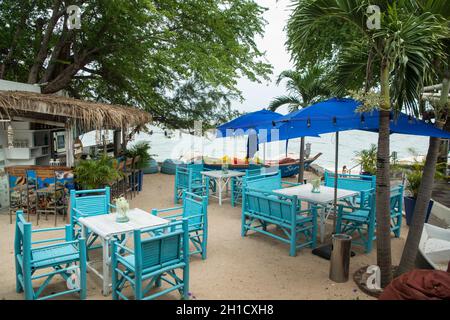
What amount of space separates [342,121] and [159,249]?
8.73ft

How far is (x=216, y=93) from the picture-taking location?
14.3 m

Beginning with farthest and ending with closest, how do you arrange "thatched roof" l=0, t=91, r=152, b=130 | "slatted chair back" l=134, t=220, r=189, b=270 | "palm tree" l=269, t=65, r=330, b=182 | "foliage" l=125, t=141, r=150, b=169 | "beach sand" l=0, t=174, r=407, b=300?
1. "foliage" l=125, t=141, r=150, b=169
2. "palm tree" l=269, t=65, r=330, b=182
3. "thatched roof" l=0, t=91, r=152, b=130
4. "beach sand" l=0, t=174, r=407, b=300
5. "slatted chair back" l=134, t=220, r=189, b=270

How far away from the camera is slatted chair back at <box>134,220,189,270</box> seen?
3090 millimetres

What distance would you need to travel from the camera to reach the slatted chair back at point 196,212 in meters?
4.69

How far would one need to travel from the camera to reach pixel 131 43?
10430mm

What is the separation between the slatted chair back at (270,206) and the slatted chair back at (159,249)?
6.62 ft

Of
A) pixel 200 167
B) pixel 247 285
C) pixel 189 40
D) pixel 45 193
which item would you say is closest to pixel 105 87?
pixel 189 40

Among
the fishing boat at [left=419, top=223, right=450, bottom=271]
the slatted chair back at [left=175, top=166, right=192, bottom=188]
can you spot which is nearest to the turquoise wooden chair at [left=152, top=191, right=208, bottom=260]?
the fishing boat at [left=419, top=223, right=450, bottom=271]

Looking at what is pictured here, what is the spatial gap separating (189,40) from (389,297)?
33.6ft

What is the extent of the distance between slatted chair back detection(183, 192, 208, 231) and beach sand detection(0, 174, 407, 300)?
0.50 metres

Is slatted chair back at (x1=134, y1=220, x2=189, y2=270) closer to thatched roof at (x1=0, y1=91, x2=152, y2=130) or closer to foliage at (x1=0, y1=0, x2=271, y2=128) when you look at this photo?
thatched roof at (x1=0, y1=91, x2=152, y2=130)

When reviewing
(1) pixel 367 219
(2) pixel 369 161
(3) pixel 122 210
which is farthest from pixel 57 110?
(2) pixel 369 161

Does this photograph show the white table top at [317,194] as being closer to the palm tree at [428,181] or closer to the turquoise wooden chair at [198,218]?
the palm tree at [428,181]
